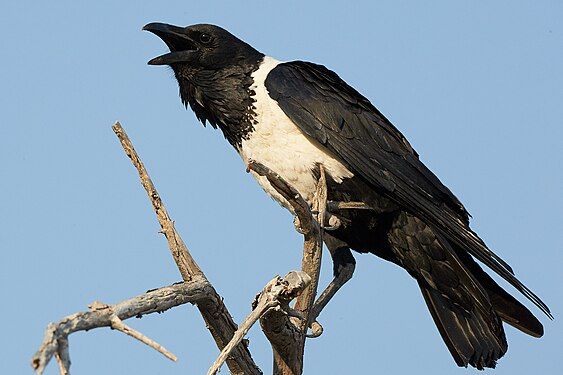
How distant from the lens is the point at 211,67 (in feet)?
20.5

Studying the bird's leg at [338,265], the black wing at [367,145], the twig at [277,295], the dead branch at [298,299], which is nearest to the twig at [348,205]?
Answer: the black wing at [367,145]

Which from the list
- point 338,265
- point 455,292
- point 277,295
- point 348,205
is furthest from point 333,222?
point 277,295

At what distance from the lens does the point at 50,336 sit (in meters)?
3.20

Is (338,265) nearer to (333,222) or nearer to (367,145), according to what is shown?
(333,222)

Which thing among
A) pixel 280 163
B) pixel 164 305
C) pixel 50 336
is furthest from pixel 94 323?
pixel 280 163

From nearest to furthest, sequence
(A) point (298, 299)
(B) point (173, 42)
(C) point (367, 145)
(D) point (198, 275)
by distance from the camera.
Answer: (D) point (198, 275)
(A) point (298, 299)
(C) point (367, 145)
(B) point (173, 42)

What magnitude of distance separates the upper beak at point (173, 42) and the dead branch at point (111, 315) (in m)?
1.99

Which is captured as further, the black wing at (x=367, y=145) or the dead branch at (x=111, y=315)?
the black wing at (x=367, y=145)

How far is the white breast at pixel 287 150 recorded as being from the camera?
229 inches

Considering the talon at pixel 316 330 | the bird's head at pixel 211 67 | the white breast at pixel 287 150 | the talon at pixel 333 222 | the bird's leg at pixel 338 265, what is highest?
the bird's head at pixel 211 67

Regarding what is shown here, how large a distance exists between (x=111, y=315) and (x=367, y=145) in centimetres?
267

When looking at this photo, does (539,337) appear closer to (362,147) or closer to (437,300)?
(437,300)

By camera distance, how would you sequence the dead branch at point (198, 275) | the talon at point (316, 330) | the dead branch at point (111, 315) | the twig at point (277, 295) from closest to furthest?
the dead branch at point (111, 315) < the twig at point (277, 295) < the dead branch at point (198, 275) < the talon at point (316, 330)

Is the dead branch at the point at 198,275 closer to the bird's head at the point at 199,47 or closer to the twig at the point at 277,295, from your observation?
the twig at the point at 277,295
